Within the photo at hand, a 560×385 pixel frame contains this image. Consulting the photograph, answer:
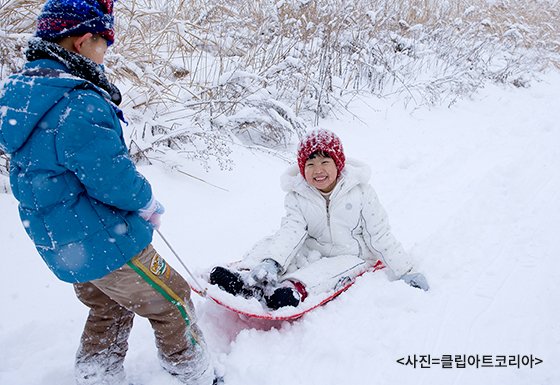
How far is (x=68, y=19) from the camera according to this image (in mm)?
980

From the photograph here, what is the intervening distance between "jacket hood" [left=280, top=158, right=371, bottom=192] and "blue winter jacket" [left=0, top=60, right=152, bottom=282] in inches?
44.9

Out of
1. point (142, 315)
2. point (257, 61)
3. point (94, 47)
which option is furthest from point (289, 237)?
point (257, 61)

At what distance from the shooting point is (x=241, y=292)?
1.75m

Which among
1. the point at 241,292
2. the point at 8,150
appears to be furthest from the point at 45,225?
the point at 241,292

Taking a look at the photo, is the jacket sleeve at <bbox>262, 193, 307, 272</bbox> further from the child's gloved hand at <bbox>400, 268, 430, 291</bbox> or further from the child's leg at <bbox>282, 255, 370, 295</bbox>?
the child's gloved hand at <bbox>400, 268, 430, 291</bbox>

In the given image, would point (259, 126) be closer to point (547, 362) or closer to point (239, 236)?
point (239, 236)

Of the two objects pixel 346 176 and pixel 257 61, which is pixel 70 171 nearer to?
pixel 346 176

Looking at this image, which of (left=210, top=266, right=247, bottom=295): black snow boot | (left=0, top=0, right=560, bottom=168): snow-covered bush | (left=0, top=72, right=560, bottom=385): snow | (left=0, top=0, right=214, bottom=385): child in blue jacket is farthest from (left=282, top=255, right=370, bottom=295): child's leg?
(left=0, top=0, right=560, bottom=168): snow-covered bush

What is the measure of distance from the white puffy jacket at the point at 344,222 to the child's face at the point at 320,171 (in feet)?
0.21

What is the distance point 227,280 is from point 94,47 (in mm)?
1170

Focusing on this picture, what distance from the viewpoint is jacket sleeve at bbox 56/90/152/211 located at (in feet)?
3.11

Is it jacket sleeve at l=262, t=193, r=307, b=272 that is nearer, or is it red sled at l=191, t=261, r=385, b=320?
red sled at l=191, t=261, r=385, b=320

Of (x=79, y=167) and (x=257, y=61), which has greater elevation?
(x=79, y=167)

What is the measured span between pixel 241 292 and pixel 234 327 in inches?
7.5
